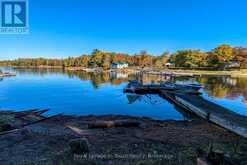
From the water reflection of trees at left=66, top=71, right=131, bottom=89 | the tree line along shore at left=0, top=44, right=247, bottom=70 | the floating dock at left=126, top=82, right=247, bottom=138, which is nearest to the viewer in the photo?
the floating dock at left=126, top=82, right=247, bottom=138

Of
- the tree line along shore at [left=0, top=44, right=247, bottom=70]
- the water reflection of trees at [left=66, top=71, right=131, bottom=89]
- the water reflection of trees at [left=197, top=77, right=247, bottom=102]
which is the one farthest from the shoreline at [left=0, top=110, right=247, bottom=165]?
the tree line along shore at [left=0, top=44, right=247, bottom=70]

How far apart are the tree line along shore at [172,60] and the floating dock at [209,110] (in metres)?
50.6

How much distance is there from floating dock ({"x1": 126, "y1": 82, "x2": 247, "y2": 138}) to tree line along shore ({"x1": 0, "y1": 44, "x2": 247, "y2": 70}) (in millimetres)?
50649

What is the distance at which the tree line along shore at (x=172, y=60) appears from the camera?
6850 centimetres

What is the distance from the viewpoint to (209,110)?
A: 12.2 meters

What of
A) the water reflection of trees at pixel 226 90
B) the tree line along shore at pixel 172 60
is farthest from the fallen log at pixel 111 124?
the tree line along shore at pixel 172 60

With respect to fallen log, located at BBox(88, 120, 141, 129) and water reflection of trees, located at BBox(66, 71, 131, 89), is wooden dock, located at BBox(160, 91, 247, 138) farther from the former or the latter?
water reflection of trees, located at BBox(66, 71, 131, 89)

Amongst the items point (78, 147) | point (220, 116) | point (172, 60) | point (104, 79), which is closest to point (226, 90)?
point (220, 116)

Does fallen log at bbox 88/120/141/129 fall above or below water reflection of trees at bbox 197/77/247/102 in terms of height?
above

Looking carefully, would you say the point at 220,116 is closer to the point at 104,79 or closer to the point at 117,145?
the point at 117,145

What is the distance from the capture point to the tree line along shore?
225 feet

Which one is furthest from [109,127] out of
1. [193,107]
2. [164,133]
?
[193,107]

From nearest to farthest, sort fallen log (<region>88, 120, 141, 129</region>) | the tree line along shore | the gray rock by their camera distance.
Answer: the gray rock
fallen log (<region>88, 120, 141, 129</region>)
the tree line along shore

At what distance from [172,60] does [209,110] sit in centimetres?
8291
